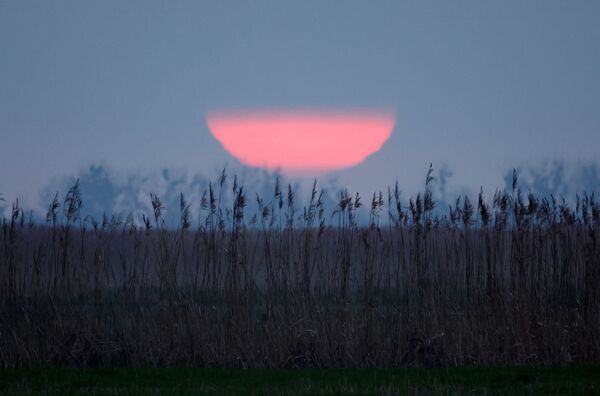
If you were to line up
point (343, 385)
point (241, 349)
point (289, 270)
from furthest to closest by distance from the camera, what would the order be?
point (289, 270) < point (241, 349) < point (343, 385)

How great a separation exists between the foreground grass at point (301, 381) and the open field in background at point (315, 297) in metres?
0.73

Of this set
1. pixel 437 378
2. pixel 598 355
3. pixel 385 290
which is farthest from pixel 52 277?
pixel 598 355

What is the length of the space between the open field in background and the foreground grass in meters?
0.73

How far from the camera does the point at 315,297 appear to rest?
28.1ft

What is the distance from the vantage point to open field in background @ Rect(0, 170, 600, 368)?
27.0 feet

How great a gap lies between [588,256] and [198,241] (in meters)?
5.02

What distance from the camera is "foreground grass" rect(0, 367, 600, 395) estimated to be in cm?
620

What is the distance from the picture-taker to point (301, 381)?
6.68 metres

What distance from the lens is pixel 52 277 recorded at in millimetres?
9367

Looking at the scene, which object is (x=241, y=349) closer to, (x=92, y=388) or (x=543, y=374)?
(x=92, y=388)

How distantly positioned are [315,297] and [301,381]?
6.42 feet

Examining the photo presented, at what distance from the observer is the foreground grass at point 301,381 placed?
20.3ft

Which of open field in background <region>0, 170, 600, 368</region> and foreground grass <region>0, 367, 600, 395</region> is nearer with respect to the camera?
foreground grass <region>0, 367, 600, 395</region>

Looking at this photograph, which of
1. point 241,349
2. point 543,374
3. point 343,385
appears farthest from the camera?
point 241,349
